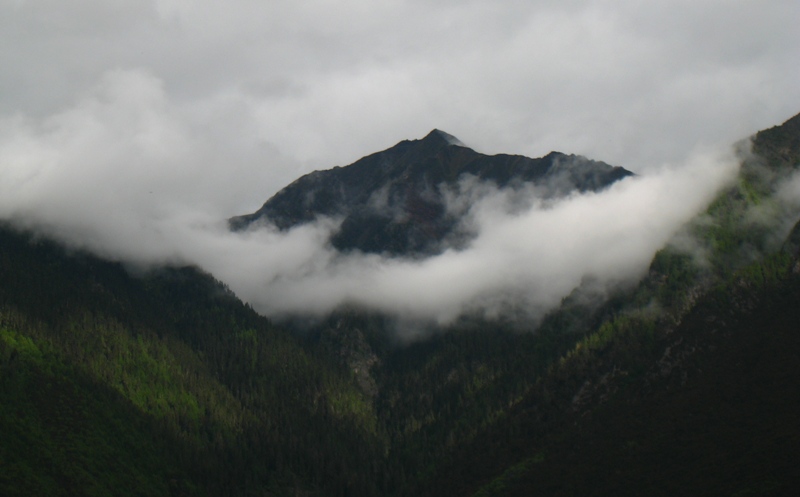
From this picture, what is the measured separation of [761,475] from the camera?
598 feet

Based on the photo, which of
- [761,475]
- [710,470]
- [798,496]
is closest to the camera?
[798,496]

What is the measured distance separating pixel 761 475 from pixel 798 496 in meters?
15.4

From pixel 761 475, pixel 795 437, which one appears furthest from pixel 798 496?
pixel 795 437

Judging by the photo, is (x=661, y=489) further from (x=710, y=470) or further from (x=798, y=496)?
(x=798, y=496)

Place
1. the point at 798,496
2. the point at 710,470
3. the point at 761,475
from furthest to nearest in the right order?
the point at 710,470
the point at 761,475
the point at 798,496

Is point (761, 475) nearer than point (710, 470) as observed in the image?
Yes

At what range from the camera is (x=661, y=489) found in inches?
7864

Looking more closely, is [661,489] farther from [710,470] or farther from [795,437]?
[795,437]

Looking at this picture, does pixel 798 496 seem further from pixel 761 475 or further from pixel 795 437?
pixel 795 437

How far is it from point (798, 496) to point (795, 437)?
27013mm

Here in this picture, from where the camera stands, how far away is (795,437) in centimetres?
19038

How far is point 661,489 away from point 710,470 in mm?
12907

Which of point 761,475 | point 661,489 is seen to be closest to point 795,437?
point 761,475

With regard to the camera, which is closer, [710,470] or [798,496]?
[798,496]
